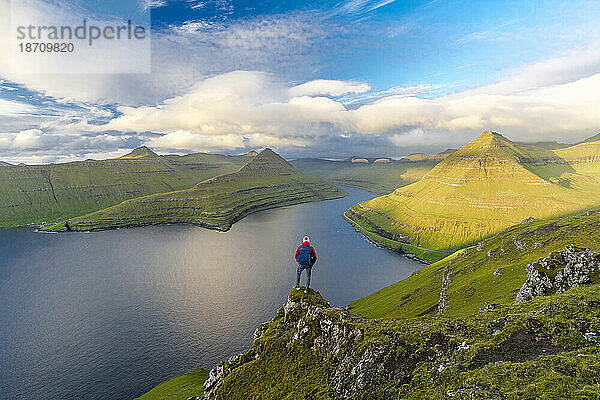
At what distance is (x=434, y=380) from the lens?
81.2ft

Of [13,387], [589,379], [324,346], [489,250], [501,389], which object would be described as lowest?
[13,387]

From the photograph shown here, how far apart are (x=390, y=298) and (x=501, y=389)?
4448 inches

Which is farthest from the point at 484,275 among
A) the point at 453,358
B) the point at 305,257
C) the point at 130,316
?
the point at 130,316

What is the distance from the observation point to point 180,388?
82.9 meters

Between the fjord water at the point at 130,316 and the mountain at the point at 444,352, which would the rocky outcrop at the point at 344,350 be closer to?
the mountain at the point at 444,352

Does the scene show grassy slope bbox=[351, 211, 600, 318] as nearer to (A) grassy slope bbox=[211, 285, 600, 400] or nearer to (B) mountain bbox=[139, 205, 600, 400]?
(B) mountain bbox=[139, 205, 600, 400]

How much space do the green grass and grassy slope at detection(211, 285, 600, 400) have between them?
46.3m

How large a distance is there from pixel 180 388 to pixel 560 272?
101 m

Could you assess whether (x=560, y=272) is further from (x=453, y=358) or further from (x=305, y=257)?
(x=305, y=257)

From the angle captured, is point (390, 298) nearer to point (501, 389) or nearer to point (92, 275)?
point (501, 389)

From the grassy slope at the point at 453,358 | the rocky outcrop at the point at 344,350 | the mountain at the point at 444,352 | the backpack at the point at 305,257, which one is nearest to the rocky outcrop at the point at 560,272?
the mountain at the point at 444,352

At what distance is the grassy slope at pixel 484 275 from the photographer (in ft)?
267

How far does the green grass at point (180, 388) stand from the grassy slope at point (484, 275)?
2620 inches

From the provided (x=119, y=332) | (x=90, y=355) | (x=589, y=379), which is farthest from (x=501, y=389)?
(x=119, y=332)
